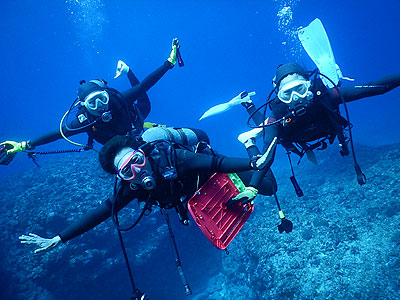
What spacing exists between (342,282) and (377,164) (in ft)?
21.6

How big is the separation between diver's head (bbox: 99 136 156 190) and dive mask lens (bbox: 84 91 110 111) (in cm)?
217

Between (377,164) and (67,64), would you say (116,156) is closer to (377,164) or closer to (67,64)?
(377,164)

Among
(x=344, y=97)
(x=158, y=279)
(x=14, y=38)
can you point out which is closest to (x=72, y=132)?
(x=344, y=97)

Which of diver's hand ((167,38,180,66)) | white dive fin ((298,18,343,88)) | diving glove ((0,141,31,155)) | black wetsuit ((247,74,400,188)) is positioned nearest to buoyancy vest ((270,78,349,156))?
black wetsuit ((247,74,400,188))

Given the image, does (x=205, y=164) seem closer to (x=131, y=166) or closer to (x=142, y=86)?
(x=131, y=166)

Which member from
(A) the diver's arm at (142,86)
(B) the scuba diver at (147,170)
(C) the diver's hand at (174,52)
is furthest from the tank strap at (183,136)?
(C) the diver's hand at (174,52)

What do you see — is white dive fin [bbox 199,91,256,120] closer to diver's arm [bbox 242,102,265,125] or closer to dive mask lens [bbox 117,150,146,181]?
diver's arm [bbox 242,102,265,125]

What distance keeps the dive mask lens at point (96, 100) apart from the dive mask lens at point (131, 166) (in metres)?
2.60

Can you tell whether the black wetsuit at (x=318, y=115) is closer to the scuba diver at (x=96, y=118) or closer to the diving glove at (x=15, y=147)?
the scuba diver at (x=96, y=118)

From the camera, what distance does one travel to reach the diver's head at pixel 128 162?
9.85 feet

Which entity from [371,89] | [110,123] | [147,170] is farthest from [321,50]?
[110,123]

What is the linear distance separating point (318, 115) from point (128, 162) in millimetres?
3437

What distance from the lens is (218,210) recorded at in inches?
134

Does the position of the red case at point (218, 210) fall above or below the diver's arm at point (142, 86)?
below
